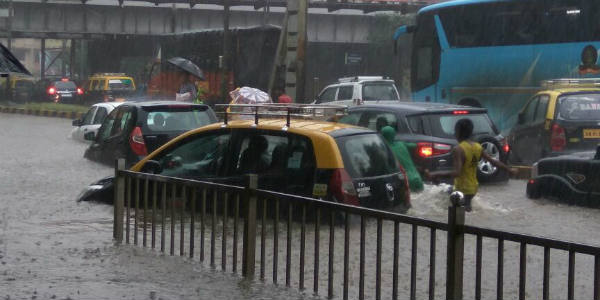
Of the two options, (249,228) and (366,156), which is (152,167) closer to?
(366,156)

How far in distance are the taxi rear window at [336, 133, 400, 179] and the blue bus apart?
12.7 metres

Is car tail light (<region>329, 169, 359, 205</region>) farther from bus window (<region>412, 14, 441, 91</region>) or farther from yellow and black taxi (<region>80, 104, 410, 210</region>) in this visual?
bus window (<region>412, 14, 441, 91</region>)

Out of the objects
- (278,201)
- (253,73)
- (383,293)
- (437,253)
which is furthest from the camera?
(253,73)

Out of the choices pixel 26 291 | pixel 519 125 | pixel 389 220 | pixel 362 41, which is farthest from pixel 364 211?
pixel 362 41

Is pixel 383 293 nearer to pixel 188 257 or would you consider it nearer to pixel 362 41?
pixel 188 257

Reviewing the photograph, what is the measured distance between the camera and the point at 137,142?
15.9 metres

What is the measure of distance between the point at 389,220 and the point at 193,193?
2.35 metres

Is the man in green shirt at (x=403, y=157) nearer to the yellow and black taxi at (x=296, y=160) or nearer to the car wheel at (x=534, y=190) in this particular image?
the yellow and black taxi at (x=296, y=160)

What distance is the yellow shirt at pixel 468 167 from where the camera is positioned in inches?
424

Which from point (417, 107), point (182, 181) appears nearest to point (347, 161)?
point (182, 181)

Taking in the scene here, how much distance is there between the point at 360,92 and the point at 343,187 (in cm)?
1769

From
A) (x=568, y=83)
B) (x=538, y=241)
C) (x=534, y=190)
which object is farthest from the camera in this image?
(x=568, y=83)

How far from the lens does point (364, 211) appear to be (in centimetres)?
626

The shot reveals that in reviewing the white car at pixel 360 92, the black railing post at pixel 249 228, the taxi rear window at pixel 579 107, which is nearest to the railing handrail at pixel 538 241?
the black railing post at pixel 249 228
